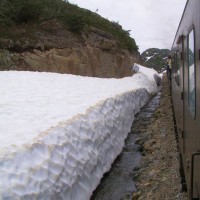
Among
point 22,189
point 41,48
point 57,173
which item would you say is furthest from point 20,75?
point 22,189

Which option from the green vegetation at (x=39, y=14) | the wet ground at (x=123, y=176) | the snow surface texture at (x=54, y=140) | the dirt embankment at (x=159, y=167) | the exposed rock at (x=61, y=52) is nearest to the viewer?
the snow surface texture at (x=54, y=140)

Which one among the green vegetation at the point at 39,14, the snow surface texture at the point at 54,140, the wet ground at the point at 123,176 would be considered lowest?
the wet ground at the point at 123,176

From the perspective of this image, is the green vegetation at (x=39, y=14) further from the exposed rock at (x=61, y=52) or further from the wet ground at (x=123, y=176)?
the wet ground at (x=123, y=176)

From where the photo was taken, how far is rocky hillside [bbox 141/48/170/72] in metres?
71.9

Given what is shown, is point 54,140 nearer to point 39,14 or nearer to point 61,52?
point 61,52

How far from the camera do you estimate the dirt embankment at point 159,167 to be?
5.60 m

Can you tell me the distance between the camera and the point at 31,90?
8.73 meters

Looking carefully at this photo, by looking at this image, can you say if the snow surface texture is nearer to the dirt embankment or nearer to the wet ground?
the wet ground

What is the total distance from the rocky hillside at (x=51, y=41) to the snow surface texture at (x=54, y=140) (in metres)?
3.88

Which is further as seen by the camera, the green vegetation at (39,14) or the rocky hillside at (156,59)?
the rocky hillside at (156,59)

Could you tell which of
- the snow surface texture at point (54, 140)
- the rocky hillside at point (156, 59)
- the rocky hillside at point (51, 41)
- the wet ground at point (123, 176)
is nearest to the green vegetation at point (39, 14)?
the rocky hillside at point (51, 41)

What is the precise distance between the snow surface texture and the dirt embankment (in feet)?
2.19

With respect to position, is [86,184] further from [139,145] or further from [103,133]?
[139,145]

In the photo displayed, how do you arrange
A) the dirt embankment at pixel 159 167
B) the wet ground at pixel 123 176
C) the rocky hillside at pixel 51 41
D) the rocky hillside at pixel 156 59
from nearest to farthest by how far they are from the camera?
the dirt embankment at pixel 159 167, the wet ground at pixel 123 176, the rocky hillside at pixel 51 41, the rocky hillside at pixel 156 59
